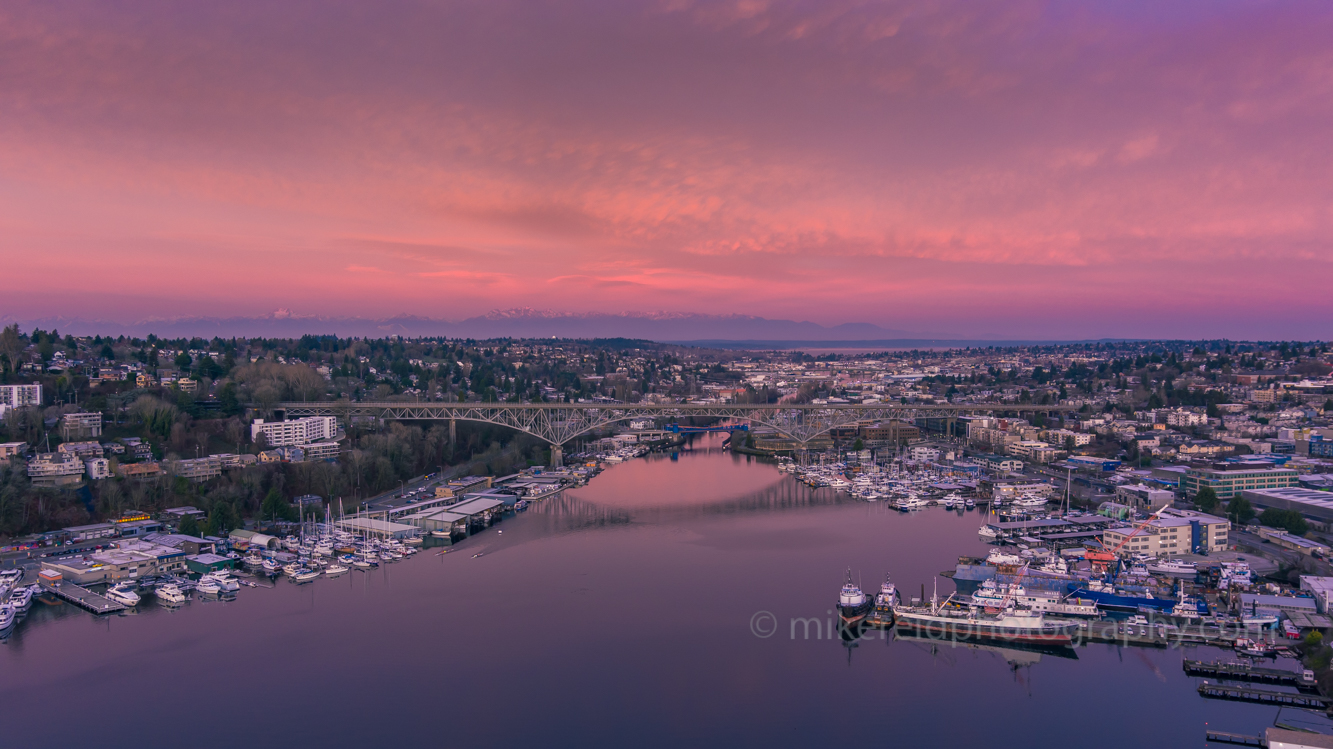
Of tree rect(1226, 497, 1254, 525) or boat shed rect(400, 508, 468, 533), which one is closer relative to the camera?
tree rect(1226, 497, 1254, 525)

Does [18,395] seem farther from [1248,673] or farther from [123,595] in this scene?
[1248,673]

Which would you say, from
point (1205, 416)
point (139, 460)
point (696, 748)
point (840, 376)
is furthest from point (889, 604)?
point (840, 376)

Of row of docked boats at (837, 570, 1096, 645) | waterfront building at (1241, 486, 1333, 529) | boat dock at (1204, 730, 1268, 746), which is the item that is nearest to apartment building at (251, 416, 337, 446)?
row of docked boats at (837, 570, 1096, 645)

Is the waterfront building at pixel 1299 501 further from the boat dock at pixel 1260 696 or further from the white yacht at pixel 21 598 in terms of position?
the white yacht at pixel 21 598

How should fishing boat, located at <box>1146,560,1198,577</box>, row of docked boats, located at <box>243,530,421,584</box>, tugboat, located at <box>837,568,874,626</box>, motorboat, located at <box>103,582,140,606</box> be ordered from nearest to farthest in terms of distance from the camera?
tugboat, located at <box>837,568,874,626</box>, motorboat, located at <box>103,582,140,606</box>, fishing boat, located at <box>1146,560,1198,577</box>, row of docked boats, located at <box>243,530,421,584</box>

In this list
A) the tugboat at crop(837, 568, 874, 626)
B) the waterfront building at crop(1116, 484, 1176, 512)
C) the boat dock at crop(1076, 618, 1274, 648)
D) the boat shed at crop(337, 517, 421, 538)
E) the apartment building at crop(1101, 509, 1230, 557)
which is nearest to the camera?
the boat dock at crop(1076, 618, 1274, 648)

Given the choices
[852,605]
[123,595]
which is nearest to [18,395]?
[123,595]

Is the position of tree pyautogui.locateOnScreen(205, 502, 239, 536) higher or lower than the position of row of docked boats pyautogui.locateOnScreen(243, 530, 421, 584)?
higher

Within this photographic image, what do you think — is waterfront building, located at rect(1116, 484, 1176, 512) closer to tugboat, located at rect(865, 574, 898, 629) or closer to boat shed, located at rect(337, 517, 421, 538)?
tugboat, located at rect(865, 574, 898, 629)
